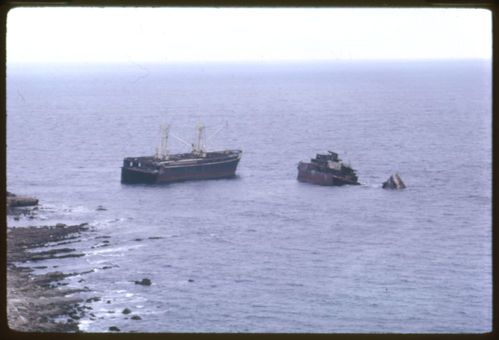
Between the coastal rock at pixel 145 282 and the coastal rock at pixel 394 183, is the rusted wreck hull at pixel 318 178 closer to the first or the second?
the coastal rock at pixel 394 183

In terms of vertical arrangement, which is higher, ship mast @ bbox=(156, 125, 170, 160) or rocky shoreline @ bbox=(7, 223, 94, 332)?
ship mast @ bbox=(156, 125, 170, 160)

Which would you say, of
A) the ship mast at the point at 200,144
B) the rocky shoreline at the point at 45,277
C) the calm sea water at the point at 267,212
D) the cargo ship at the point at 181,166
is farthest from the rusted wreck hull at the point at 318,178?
the rocky shoreline at the point at 45,277

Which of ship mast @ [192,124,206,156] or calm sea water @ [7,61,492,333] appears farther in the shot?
ship mast @ [192,124,206,156]

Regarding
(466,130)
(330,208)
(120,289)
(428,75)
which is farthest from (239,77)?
(120,289)

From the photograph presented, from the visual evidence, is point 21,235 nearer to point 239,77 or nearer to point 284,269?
point 284,269

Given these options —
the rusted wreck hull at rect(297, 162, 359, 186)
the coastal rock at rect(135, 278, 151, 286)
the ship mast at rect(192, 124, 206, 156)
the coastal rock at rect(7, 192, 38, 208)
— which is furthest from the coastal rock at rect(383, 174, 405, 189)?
the coastal rock at rect(7, 192, 38, 208)

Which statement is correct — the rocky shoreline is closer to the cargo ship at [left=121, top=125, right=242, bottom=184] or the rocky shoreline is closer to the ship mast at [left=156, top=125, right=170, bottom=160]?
the cargo ship at [left=121, top=125, right=242, bottom=184]

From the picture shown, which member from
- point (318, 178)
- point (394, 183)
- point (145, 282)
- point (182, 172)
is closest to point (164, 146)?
point (318, 178)
